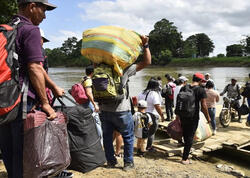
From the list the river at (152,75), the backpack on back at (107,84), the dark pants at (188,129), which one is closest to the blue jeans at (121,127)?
the backpack on back at (107,84)

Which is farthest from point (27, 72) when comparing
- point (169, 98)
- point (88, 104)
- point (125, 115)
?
point (169, 98)

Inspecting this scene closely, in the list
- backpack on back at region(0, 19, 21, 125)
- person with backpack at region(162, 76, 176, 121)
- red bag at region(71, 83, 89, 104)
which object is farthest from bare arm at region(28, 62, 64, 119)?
person with backpack at region(162, 76, 176, 121)

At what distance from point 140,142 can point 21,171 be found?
3235 millimetres

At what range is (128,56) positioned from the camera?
3363 millimetres

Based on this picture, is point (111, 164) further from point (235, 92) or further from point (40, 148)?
point (235, 92)

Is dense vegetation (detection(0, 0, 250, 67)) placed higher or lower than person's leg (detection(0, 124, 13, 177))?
higher

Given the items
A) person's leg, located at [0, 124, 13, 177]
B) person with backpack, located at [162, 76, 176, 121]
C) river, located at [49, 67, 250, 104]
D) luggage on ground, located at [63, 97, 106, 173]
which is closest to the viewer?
person's leg, located at [0, 124, 13, 177]

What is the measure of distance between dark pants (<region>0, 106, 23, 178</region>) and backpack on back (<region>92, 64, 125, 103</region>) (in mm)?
1369

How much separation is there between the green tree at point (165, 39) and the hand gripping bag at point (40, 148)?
92091 millimetres

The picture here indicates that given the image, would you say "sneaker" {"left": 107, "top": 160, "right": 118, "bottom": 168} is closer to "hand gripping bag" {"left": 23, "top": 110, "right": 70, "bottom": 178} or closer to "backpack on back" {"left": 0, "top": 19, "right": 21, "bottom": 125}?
"hand gripping bag" {"left": 23, "top": 110, "right": 70, "bottom": 178}

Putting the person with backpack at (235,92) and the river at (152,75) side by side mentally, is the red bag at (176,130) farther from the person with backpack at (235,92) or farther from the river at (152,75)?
the river at (152,75)

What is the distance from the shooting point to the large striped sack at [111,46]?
324 centimetres

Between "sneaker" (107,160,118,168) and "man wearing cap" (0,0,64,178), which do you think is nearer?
"man wearing cap" (0,0,64,178)

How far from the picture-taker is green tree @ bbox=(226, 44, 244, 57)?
8306cm
